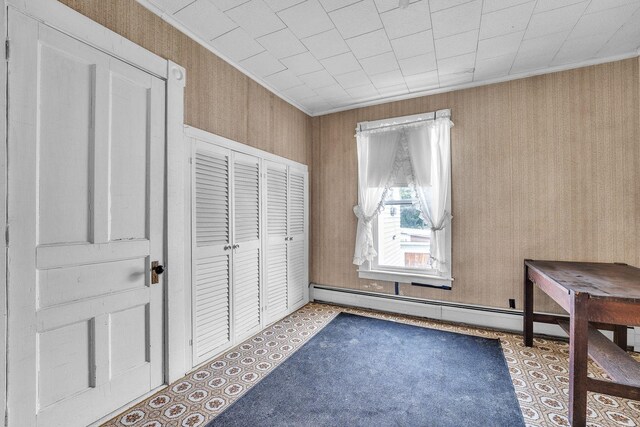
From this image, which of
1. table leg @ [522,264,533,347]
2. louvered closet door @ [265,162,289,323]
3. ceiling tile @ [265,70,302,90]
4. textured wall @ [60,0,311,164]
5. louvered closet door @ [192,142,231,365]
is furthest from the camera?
louvered closet door @ [265,162,289,323]

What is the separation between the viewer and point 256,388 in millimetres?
2205

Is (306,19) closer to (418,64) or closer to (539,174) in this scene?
(418,64)

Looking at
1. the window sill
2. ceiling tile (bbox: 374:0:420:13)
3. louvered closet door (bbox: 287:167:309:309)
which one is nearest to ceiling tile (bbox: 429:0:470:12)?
ceiling tile (bbox: 374:0:420:13)

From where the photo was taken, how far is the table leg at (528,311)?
2859 millimetres

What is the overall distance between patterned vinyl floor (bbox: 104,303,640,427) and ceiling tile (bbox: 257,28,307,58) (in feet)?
9.40

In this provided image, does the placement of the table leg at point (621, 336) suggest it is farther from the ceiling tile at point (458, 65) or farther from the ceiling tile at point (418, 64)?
the ceiling tile at point (418, 64)

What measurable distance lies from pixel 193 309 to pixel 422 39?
309 centimetres

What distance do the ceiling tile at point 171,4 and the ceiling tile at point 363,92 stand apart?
1993 millimetres

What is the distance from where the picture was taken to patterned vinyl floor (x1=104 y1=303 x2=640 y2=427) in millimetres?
1877

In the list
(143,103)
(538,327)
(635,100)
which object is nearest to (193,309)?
(143,103)

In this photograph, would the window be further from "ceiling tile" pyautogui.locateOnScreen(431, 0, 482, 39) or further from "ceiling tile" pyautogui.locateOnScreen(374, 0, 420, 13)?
"ceiling tile" pyautogui.locateOnScreen(374, 0, 420, 13)

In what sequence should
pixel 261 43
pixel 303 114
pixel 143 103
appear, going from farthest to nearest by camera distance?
pixel 303 114 < pixel 261 43 < pixel 143 103

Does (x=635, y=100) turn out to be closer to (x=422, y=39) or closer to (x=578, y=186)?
(x=578, y=186)

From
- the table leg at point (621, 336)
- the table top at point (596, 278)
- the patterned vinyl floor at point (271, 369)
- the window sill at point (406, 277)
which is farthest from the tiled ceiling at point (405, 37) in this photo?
the patterned vinyl floor at point (271, 369)
